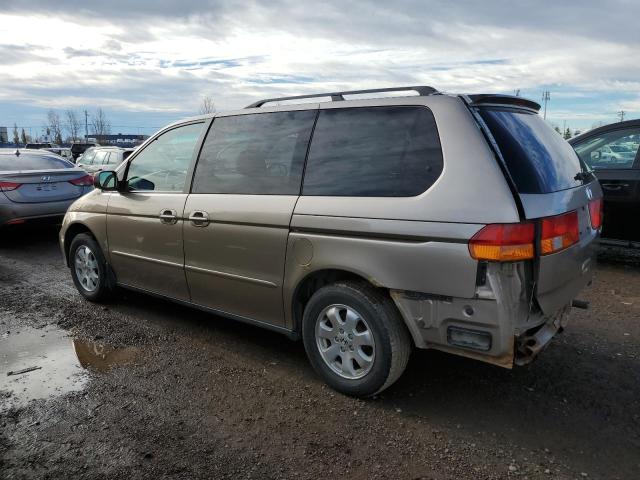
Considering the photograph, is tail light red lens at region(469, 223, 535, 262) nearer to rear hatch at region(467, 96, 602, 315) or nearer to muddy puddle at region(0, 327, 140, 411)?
Result: rear hatch at region(467, 96, 602, 315)

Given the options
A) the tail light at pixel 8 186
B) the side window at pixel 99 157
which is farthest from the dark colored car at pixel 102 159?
the tail light at pixel 8 186

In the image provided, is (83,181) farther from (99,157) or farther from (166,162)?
(99,157)

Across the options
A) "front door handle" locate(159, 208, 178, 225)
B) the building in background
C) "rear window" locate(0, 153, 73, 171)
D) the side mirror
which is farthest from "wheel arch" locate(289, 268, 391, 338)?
the building in background

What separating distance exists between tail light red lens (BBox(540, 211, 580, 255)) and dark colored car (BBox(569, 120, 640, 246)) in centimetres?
344

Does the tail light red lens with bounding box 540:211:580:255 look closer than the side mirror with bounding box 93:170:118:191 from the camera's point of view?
Yes

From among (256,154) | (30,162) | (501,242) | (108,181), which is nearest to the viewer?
(501,242)

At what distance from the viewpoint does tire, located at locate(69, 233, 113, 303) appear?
5055 mm

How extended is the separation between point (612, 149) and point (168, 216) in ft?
17.1

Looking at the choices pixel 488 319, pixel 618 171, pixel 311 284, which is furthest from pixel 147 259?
pixel 618 171

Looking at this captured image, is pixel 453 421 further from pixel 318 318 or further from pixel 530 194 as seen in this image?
pixel 530 194

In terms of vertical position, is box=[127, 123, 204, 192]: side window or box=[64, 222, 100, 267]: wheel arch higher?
box=[127, 123, 204, 192]: side window

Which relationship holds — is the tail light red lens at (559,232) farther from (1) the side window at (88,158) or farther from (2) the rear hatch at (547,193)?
(1) the side window at (88,158)

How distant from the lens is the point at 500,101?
3295 mm

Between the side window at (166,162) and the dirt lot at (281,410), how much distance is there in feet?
4.19
